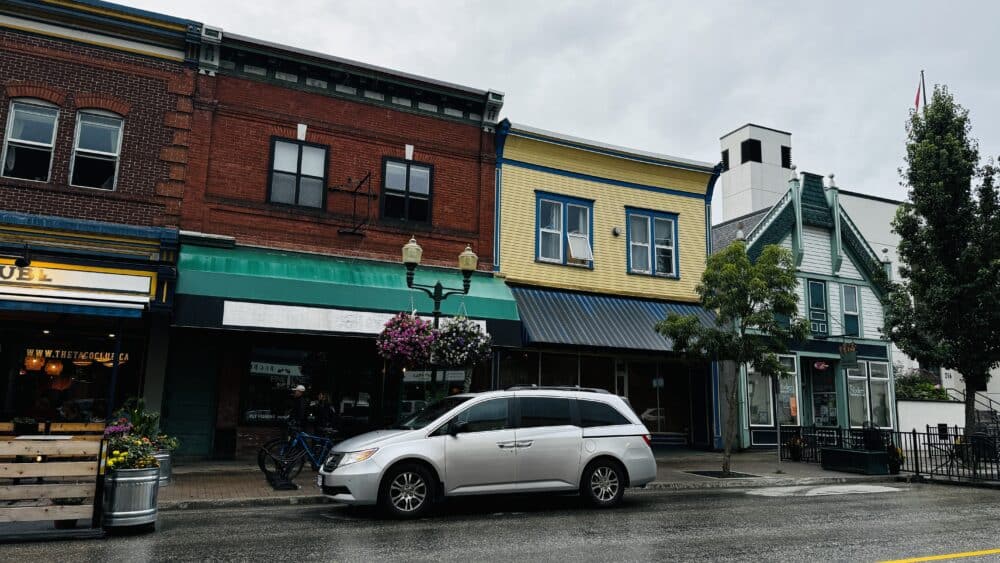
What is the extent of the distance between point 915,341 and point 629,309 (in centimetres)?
784

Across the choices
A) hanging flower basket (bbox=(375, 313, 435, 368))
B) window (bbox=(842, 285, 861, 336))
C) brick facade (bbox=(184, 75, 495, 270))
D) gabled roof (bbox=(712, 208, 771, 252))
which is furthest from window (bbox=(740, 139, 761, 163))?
hanging flower basket (bbox=(375, 313, 435, 368))

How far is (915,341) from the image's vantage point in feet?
64.6

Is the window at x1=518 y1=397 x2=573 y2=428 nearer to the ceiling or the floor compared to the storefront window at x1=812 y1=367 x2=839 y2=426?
nearer to the floor

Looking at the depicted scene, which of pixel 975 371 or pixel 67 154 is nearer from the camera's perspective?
pixel 67 154

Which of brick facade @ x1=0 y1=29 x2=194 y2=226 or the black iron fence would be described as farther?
the black iron fence

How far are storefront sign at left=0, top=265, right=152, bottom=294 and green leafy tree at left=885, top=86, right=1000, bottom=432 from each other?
62.8ft

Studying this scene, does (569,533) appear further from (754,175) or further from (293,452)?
(754,175)

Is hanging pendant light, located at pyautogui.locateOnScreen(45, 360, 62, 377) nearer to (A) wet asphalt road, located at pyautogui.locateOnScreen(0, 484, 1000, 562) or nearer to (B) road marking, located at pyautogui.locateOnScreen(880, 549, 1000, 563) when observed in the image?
(A) wet asphalt road, located at pyautogui.locateOnScreen(0, 484, 1000, 562)

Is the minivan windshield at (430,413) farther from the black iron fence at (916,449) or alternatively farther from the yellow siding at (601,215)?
the black iron fence at (916,449)

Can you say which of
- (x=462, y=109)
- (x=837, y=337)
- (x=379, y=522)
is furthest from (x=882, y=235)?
(x=379, y=522)

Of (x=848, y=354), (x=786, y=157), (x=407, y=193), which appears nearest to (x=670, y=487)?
(x=407, y=193)

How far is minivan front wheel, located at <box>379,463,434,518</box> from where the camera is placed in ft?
32.5

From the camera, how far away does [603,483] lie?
11273 millimetres

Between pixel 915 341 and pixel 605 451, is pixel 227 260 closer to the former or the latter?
pixel 605 451
